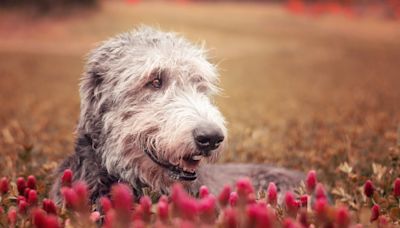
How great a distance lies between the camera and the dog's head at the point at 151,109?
434cm

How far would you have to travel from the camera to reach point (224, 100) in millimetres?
15633

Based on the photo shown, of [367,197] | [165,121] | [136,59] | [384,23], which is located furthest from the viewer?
[384,23]

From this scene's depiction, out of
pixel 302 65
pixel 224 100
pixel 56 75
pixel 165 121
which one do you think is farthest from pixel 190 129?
pixel 302 65

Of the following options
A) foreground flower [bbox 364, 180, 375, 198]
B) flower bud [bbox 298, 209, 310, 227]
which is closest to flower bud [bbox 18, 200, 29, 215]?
flower bud [bbox 298, 209, 310, 227]

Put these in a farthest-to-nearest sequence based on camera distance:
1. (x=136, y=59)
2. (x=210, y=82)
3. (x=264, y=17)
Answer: (x=264, y=17) → (x=210, y=82) → (x=136, y=59)

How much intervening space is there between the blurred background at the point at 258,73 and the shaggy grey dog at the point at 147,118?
0.60 m

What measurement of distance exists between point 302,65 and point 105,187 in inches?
762

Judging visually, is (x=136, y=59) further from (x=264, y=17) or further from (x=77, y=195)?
(x=264, y=17)

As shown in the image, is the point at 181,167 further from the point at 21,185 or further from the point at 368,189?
the point at 368,189

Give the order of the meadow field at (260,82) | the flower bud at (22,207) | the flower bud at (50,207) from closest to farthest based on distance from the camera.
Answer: the flower bud at (50,207) → the flower bud at (22,207) → the meadow field at (260,82)

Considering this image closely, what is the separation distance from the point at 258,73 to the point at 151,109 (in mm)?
17730

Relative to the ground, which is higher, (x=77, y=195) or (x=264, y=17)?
(x=77, y=195)

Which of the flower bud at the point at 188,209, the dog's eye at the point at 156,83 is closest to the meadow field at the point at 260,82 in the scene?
the dog's eye at the point at 156,83

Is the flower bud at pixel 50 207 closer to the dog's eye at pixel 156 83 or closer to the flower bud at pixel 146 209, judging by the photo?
the flower bud at pixel 146 209
